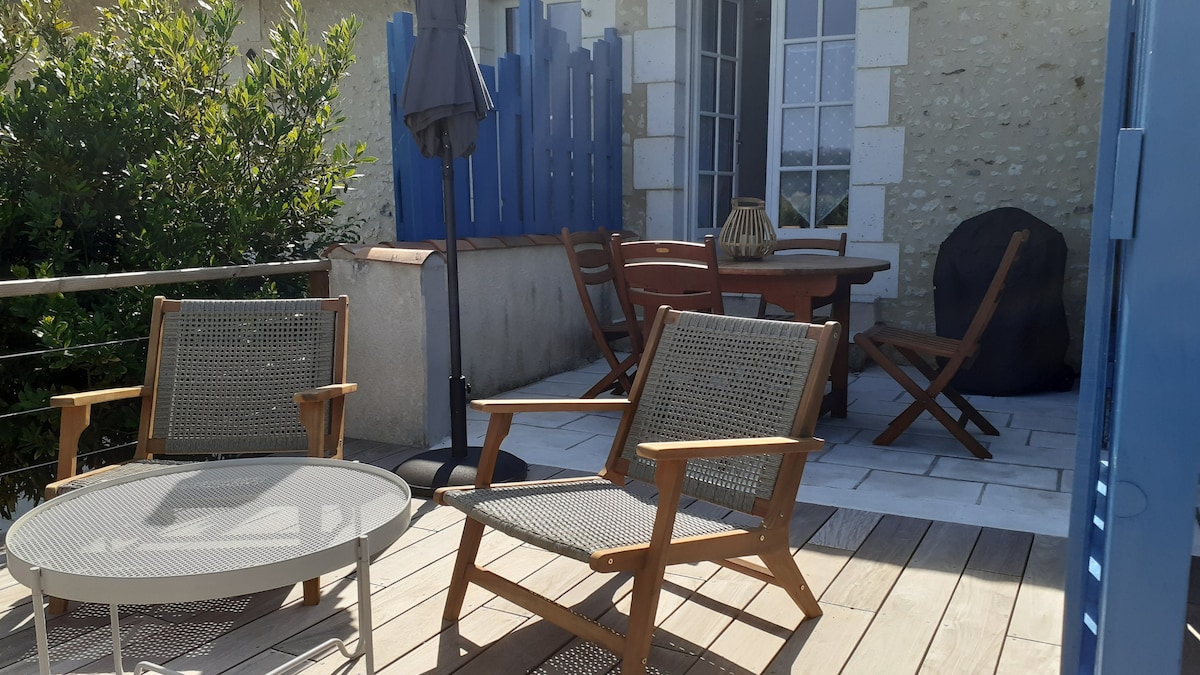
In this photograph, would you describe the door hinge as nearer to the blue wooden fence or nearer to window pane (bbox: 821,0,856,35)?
the blue wooden fence

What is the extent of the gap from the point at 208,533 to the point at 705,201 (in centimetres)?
540

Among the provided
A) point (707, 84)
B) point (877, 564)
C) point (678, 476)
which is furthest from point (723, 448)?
point (707, 84)

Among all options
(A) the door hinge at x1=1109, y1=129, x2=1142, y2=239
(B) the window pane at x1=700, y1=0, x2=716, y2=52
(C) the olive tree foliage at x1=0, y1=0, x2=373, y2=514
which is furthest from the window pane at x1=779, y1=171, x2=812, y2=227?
(A) the door hinge at x1=1109, y1=129, x2=1142, y2=239

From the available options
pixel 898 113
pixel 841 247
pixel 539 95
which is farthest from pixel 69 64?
pixel 898 113

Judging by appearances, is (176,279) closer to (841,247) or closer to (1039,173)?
(841,247)

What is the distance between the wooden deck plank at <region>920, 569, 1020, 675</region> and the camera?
2145 mm

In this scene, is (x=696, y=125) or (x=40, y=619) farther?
(x=696, y=125)

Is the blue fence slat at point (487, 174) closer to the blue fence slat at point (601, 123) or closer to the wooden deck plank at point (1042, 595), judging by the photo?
the blue fence slat at point (601, 123)

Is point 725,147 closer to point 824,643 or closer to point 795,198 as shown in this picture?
point 795,198

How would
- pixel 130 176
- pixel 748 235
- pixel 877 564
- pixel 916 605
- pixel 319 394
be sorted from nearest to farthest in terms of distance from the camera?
pixel 916 605, pixel 319 394, pixel 877 564, pixel 130 176, pixel 748 235

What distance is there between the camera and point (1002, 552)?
282 centimetres

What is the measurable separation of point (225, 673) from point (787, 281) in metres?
2.75

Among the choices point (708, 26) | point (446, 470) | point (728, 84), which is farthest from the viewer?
point (728, 84)

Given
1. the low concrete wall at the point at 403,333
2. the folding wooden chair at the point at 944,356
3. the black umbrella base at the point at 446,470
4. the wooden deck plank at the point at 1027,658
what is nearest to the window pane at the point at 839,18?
the folding wooden chair at the point at 944,356
